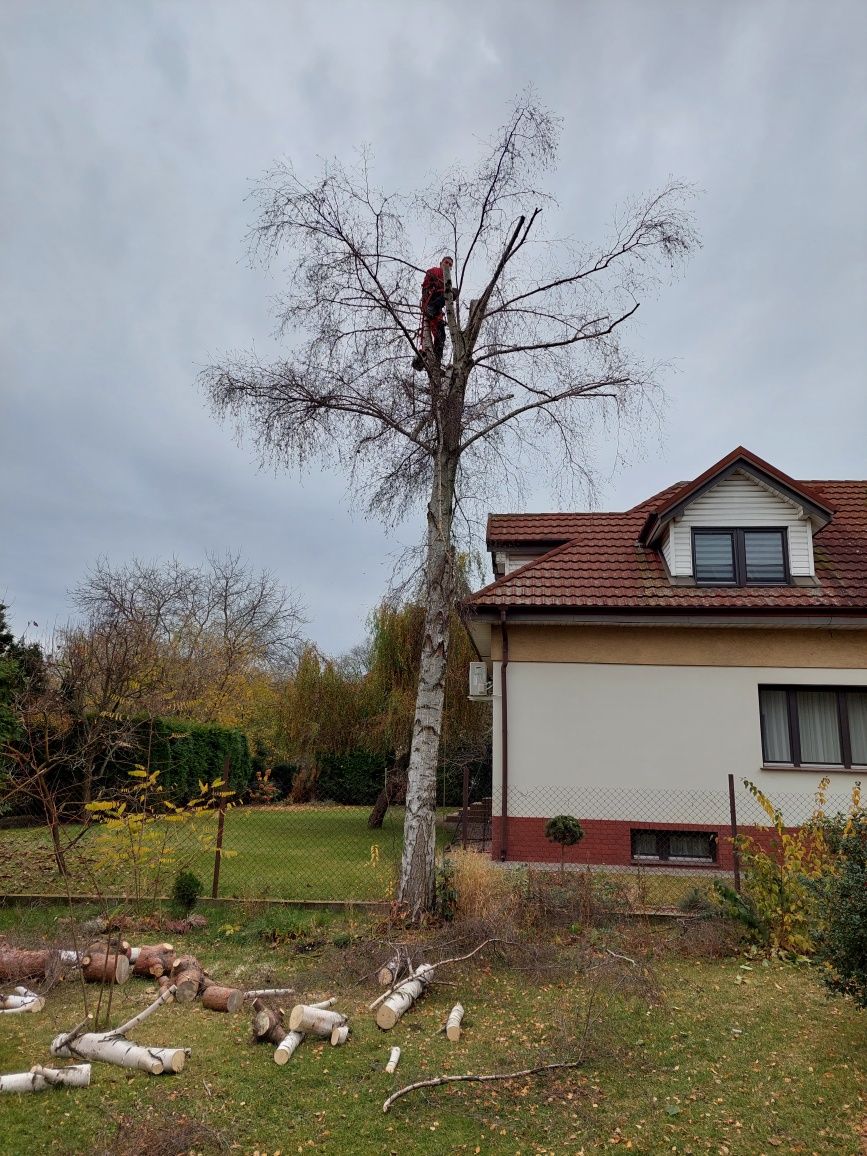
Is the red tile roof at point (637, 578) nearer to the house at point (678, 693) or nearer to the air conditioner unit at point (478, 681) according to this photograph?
the house at point (678, 693)

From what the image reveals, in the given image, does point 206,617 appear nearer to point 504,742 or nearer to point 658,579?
point 504,742

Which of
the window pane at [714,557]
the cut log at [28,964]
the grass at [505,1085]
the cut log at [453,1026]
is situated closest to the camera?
the grass at [505,1085]

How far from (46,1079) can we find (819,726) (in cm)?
1160

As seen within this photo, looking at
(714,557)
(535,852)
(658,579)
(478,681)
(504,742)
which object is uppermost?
(714,557)

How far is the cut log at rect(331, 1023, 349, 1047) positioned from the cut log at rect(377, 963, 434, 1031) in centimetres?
29

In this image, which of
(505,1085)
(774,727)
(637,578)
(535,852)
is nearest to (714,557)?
(637,578)

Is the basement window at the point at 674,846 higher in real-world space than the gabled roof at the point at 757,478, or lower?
lower

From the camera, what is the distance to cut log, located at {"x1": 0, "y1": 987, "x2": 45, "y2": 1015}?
542 cm

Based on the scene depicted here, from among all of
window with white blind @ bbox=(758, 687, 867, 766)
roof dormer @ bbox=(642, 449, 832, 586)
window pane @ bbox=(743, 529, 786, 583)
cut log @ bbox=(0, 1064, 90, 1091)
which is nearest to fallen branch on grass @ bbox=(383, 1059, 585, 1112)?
cut log @ bbox=(0, 1064, 90, 1091)

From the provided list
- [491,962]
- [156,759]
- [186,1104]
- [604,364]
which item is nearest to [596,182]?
[604,364]

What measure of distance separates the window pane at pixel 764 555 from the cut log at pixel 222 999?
10460 millimetres

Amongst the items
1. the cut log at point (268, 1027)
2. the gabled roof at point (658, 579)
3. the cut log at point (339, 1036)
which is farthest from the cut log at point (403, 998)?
the gabled roof at point (658, 579)

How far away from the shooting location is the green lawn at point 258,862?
8.84 meters

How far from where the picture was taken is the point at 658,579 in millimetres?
12602
